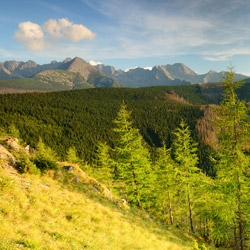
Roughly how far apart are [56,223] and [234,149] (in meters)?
13.1

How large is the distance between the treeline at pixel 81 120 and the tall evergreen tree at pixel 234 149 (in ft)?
278

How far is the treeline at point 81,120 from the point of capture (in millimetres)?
113375

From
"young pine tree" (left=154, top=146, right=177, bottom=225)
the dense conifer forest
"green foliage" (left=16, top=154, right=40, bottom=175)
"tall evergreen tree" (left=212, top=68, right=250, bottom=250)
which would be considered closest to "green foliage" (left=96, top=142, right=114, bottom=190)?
the dense conifer forest

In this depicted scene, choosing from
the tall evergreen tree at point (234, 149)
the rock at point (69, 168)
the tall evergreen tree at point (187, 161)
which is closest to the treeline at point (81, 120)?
the tall evergreen tree at point (187, 161)

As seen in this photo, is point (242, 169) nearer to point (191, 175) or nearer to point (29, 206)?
point (191, 175)

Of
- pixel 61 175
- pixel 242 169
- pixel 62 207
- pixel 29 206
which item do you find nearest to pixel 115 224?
pixel 62 207

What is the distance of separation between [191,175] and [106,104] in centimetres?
18009

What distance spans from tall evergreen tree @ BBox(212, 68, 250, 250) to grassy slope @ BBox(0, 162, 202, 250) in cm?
598

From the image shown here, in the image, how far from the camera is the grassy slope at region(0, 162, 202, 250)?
22.1ft

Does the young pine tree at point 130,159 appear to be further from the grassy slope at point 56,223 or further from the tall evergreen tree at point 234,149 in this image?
the tall evergreen tree at point 234,149

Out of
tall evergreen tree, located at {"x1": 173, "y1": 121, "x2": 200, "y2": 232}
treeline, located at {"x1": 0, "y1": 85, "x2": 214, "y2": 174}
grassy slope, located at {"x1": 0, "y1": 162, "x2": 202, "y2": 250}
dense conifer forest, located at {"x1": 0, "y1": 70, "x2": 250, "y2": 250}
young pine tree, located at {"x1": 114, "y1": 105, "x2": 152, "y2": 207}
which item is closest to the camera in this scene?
grassy slope, located at {"x1": 0, "y1": 162, "x2": 202, "y2": 250}

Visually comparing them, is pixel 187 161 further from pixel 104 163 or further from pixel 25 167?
pixel 104 163

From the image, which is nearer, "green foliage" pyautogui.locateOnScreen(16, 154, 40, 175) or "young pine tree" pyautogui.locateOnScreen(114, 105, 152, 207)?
"green foliage" pyautogui.locateOnScreen(16, 154, 40, 175)

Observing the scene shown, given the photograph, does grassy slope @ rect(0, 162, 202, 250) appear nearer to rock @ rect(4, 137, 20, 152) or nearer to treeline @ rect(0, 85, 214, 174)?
rock @ rect(4, 137, 20, 152)
